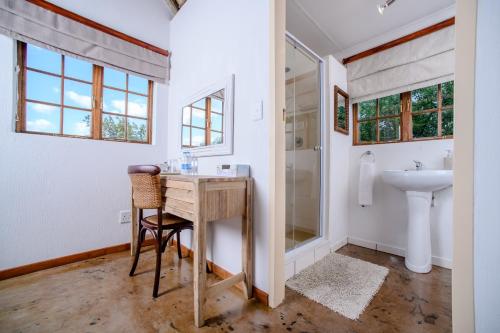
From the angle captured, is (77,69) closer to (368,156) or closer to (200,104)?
(200,104)

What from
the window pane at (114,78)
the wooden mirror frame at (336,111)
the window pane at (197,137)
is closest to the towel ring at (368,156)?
the wooden mirror frame at (336,111)

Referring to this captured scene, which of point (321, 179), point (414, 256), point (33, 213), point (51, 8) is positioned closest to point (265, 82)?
point (321, 179)

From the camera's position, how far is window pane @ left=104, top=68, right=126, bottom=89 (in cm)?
207

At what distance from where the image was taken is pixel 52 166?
5.78 feet

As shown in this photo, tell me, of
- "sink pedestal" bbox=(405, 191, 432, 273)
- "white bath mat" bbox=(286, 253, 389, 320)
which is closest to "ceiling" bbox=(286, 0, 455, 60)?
"sink pedestal" bbox=(405, 191, 432, 273)

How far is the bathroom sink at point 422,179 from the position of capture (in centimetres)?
152

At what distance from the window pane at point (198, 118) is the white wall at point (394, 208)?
1.84 m

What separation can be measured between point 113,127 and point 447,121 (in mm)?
3406

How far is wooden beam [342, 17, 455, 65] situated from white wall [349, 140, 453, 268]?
3.46ft

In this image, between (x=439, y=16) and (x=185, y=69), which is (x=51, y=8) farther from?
(x=439, y=16)

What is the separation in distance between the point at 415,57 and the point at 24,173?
3766mm

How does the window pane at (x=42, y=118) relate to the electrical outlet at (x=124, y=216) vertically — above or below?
above

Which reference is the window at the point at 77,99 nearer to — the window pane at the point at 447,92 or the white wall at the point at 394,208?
the white wall at the point at 394,208

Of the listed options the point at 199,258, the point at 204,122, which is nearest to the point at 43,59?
the point at 204,122
